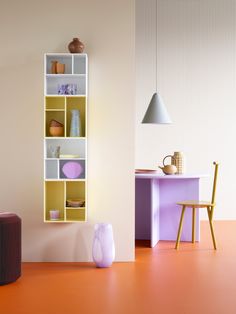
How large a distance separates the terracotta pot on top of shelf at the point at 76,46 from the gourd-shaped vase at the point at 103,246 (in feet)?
5.48

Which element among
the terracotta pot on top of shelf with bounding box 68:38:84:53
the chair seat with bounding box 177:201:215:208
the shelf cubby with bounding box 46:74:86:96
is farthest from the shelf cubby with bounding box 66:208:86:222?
the terracotta pot on top of shelf with bounding box 68:38:84:53

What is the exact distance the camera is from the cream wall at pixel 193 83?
872 cm

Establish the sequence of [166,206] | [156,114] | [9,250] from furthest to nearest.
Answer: [156,114], [166,206], [9,250]

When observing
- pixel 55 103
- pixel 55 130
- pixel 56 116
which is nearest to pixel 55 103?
pixel 55 103

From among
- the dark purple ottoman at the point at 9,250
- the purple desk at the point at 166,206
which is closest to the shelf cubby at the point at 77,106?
the dark purple ottoman at the point at 9,250

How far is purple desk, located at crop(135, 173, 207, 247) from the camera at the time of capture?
21.8 feet

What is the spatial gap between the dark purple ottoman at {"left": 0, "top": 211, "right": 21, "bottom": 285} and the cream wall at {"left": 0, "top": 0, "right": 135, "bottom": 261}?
2.53 ft

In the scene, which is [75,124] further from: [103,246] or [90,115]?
[103,246]

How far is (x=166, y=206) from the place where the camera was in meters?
6.72

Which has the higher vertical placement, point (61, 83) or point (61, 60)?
point (61, 60)

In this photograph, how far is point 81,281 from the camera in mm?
4551

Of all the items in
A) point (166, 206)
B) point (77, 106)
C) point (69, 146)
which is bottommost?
point (166, 206)

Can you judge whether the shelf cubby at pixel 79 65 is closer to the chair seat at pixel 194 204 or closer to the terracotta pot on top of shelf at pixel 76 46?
the terracotta pot on top of shelf at pixel 76 46

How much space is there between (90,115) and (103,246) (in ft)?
4.26
